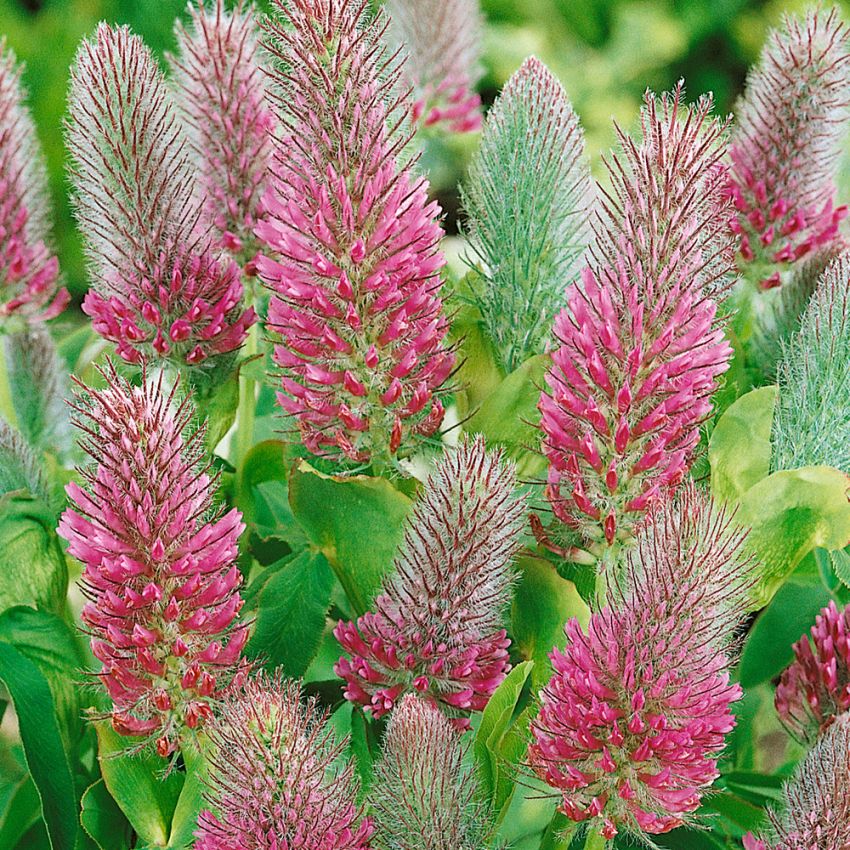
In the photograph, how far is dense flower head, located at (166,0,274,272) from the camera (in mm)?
684

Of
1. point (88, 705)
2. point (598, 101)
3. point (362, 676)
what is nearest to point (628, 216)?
point (362, 676)

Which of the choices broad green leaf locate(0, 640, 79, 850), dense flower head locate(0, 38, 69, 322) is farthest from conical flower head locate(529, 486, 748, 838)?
dense flower head locate(0, 38, 69, 322)

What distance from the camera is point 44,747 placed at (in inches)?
23.9

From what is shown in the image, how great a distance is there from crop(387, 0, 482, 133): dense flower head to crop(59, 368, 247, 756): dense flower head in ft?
1.67

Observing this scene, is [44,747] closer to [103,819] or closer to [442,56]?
[103,819]

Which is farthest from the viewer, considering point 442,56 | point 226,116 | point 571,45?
point 571,45

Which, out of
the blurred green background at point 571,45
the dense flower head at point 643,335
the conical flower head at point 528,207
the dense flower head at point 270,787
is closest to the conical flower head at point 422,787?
the dense flower head at point 270,787

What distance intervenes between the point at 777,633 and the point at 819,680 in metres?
0.12

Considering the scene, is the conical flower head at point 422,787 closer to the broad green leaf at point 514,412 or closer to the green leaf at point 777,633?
the broad green leaf at point 514,412

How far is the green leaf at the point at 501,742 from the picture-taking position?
52 cm

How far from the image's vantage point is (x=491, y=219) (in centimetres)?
66

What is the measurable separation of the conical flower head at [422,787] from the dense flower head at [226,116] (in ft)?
1.02

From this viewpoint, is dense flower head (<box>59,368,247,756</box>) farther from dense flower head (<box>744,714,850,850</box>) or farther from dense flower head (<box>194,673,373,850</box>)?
dense flower head (<box>744,714,850,850</box>)

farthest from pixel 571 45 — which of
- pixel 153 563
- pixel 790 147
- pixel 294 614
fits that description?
pixel 153 563
